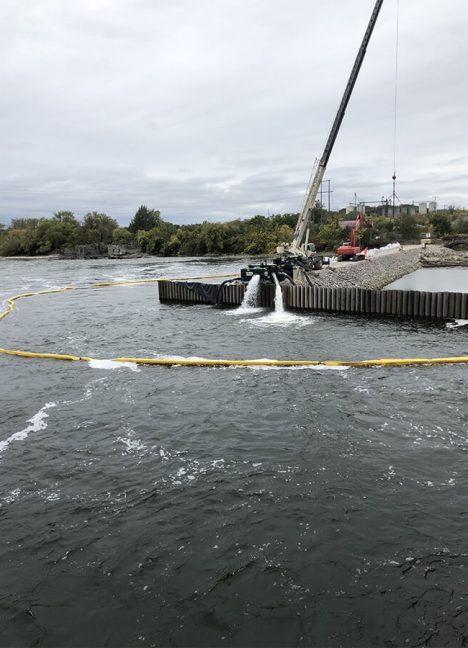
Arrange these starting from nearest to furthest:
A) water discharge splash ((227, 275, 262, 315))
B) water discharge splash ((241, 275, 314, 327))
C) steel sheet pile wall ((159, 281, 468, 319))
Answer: water discharge splash ((241, 275, 314, 327)), steel sheet pile wall ((159, 281, 468, 319)), water discharge splash ((227, 275, 262, 315))

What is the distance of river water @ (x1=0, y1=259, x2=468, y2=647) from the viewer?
263 inches

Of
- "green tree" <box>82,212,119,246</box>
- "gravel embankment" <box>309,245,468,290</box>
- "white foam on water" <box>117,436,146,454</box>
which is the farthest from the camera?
"green tree" <box>82,212,119,246</box>

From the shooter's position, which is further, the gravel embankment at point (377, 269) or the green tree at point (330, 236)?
the green tree at point (330, 236)

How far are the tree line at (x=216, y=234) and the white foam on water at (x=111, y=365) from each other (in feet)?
374

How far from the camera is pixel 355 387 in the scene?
16.2m

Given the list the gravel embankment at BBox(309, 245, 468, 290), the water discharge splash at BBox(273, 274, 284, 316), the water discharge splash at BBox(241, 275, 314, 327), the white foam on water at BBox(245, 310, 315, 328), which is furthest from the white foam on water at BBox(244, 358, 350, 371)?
the gravel embankment at BBox(309, 245, 468, 290)

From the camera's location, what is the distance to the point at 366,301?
31.5 meters

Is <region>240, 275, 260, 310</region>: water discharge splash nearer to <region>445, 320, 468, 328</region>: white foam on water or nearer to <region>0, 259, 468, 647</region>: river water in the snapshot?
<region>445, 320, 468, 328</region>: white foam on water

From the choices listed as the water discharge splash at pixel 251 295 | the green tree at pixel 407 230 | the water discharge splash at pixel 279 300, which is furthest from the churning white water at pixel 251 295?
the green tree at pixel 407 230

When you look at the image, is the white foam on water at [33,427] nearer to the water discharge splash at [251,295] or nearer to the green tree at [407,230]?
the water discharge splash at [251,295]

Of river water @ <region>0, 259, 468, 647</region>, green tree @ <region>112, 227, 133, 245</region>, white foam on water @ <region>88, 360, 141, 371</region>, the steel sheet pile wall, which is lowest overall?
river water @ <region>0, 259, 468, 647</region>

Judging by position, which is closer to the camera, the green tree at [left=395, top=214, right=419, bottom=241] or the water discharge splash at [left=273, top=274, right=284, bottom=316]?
the water discharge splash at [left=273, top=274, right=284, bottom=316]

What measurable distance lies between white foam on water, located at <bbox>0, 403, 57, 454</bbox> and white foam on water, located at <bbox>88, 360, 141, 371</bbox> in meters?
4.44

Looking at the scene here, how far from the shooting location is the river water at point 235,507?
263 inches
